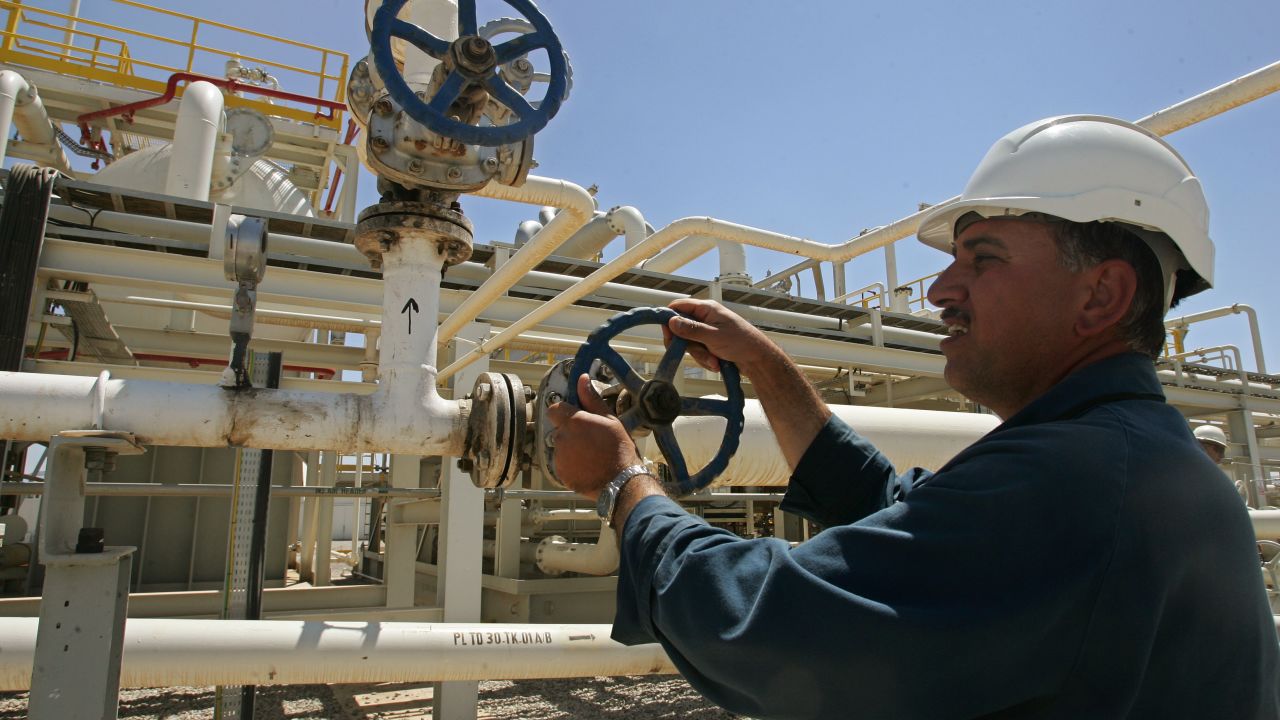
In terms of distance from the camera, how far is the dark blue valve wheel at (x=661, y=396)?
43.0 inches

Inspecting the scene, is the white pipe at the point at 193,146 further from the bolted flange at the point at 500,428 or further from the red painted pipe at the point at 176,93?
the bolted flange at the point at 500,428

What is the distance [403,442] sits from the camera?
1.56 metres

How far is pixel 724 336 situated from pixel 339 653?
3.37ft

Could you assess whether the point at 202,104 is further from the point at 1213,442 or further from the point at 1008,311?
the point at 1213,442

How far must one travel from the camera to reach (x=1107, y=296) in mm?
834

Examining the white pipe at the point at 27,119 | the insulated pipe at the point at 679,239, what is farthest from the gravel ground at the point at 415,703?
the white pipe at the point at 27,119

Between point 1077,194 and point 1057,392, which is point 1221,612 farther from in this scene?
point 1077,194

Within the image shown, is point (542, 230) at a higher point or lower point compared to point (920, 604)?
higher

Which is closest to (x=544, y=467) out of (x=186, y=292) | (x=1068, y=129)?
(x=1068, y=129)

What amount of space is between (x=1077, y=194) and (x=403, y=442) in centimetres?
124

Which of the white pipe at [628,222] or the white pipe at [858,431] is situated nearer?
the white pipe at [858,431]

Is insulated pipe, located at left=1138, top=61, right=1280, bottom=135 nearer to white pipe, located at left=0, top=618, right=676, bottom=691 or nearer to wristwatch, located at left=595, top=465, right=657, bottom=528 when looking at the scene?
wristwatch, located at left=595, top=465, right=657, bottom=528

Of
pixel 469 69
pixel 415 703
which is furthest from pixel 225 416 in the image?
pixel 415 703

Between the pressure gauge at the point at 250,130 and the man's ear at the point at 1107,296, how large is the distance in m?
6.93
